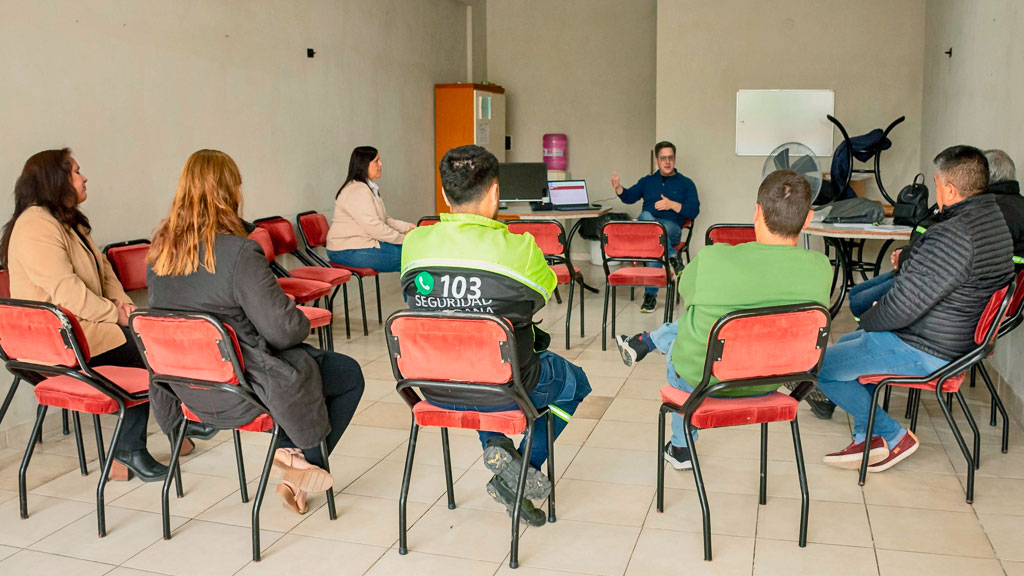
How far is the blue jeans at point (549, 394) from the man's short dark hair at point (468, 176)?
57 cm

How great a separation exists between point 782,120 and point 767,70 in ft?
1.51

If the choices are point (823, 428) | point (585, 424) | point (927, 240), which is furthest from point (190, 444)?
point (927, 240)

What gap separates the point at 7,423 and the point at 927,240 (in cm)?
370

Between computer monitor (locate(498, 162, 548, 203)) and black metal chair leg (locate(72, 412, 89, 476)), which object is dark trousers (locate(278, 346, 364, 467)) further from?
computer monitor (locate(498, 162, 548, 203))

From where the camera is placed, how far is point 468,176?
2.66m

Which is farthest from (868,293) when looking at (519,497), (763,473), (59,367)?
(59,367)

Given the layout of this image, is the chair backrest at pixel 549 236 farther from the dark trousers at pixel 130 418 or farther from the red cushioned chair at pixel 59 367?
the red cushioned chair at pixel 59 367

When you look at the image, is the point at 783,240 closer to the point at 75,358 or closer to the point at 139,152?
the point at 75,358

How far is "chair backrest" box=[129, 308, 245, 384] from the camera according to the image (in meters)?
2.52

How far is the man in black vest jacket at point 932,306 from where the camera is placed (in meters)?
2.92

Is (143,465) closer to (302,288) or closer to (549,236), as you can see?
(302,288)

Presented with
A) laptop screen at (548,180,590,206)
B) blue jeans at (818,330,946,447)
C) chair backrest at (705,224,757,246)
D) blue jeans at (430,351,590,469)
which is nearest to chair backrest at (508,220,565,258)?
chair backrest at (705,224,757,246)

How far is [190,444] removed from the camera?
3598 mm

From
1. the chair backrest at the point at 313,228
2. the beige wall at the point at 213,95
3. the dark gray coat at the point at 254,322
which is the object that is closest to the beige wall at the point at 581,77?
the beige wall at the point at 213,95
